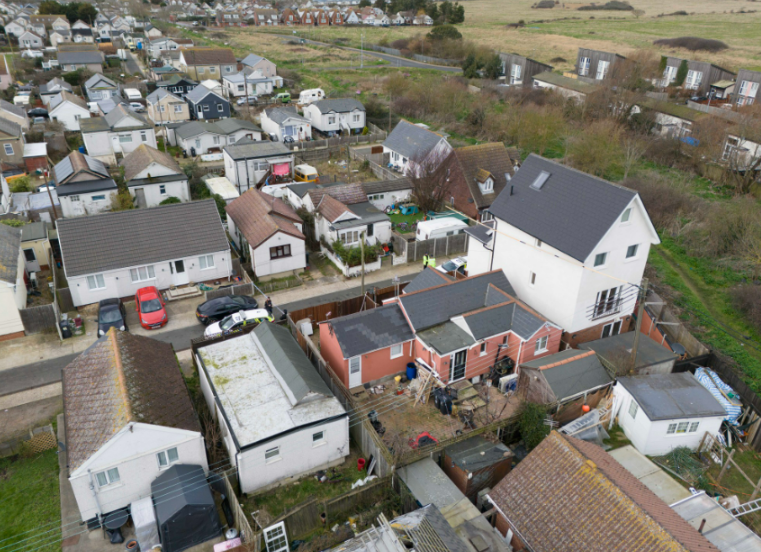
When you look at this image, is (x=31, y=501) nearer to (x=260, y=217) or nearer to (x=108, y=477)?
(x=108, y=477)

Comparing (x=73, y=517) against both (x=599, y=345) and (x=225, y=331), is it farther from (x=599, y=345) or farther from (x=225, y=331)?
(x=599, y=345)

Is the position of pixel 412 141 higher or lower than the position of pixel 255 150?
higher

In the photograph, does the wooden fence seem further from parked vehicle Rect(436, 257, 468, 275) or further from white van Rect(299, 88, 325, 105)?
white van Rect(299, 88, 325, 105)

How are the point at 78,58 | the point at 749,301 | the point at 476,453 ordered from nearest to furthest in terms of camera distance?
the point at 476,453
the point at 749,301
the point at 78,58

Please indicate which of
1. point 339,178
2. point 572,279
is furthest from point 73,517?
point 339,178

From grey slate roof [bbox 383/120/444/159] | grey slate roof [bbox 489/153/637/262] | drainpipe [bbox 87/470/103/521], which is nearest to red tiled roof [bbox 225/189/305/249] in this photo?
grey slate roof [bbox 489/153/637/262]

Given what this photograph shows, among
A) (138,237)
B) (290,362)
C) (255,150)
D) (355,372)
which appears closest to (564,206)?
(355,372)

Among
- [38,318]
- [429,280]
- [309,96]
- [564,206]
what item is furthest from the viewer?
[309,96]
